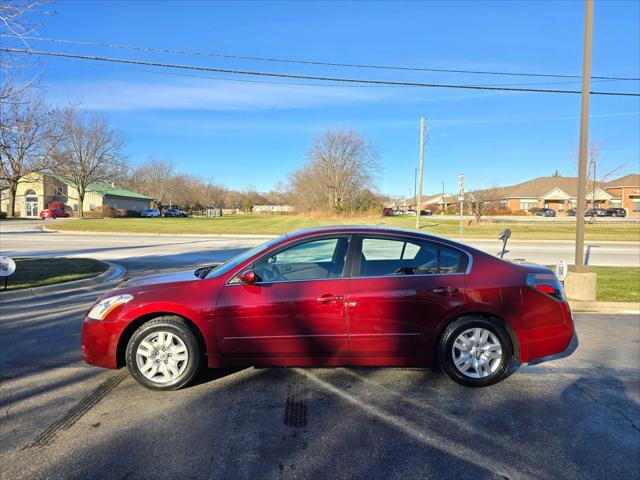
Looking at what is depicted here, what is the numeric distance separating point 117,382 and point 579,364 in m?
4.96

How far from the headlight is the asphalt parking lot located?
0.69 meters

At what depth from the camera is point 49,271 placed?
9.45 metres

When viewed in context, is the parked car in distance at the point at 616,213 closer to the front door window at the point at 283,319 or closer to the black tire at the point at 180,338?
the front door window at the point at 283,319

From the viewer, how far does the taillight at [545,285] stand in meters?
3.80

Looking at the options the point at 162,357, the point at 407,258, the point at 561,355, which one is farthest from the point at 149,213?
the point at 561,355

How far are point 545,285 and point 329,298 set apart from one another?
2.19 meters

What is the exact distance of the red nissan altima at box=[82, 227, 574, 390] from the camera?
355cm

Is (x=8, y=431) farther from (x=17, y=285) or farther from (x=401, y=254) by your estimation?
(x=17, y=285)

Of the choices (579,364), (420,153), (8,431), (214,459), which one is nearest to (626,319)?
(579,364)

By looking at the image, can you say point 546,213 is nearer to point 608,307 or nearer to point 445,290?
point 608,307

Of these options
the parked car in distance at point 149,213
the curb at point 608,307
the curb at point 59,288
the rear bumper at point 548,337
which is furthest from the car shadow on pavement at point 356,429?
the parked car in distance at point 149,213

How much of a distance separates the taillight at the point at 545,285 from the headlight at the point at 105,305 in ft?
12.8

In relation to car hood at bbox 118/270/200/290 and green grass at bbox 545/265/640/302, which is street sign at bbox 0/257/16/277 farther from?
green grass at bbox 545/265/640/302

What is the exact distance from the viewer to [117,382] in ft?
12.4
